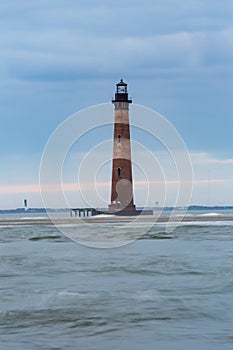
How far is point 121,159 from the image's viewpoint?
7919 centimetres

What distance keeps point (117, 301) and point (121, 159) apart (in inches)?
2345

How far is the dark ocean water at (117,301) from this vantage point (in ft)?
50.7

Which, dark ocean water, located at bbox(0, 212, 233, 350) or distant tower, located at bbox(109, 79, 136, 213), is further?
distant tower, located at bbox(109, 79, 136, 213)

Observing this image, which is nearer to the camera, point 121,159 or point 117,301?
point 117,301

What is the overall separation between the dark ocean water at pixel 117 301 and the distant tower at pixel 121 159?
44.0 meters

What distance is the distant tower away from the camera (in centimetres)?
7881

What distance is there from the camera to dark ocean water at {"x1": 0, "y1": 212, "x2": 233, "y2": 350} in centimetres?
1545

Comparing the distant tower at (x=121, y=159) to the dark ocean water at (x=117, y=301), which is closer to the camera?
the dark ocean water at (x=117, y=301)

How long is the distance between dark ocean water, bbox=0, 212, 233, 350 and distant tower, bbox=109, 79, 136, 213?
44.0 meters

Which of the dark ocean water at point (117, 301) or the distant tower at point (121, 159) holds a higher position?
the distant tower at point (121, 159)

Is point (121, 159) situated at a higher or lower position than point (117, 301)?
higher

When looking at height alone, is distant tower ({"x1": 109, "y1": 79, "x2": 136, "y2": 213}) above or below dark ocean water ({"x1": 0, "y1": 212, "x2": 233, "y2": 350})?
above

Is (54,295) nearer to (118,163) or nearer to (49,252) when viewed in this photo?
(49,252)

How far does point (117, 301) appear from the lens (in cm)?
1980
